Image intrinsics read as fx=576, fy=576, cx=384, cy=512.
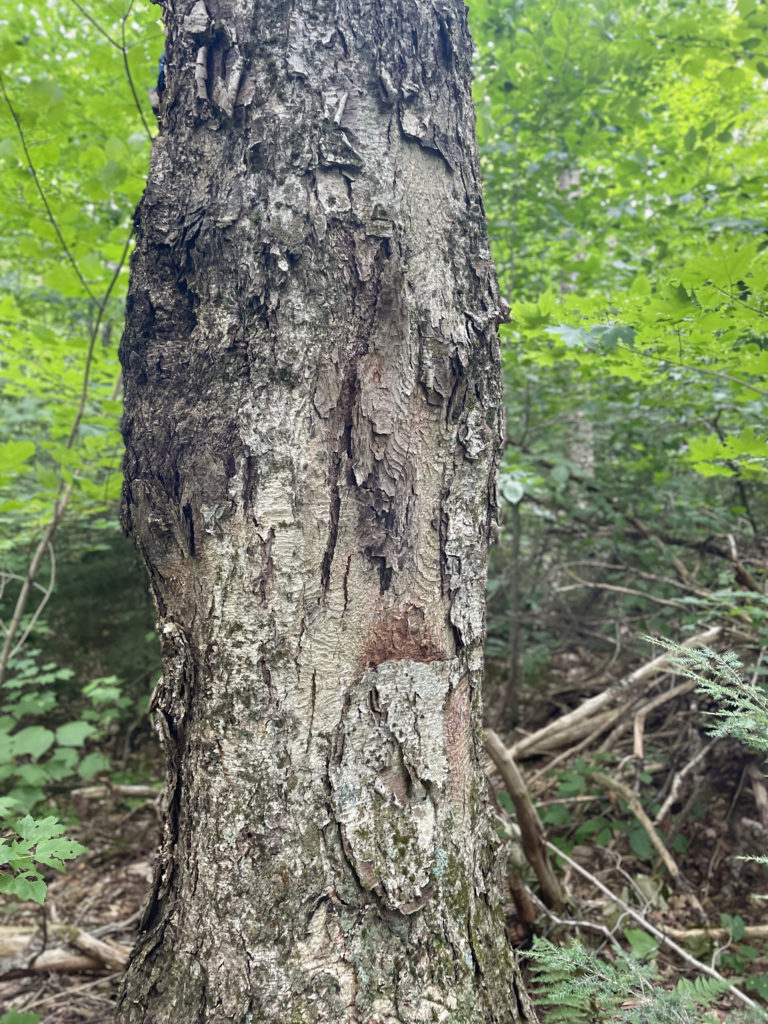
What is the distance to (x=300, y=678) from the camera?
1.07 metres

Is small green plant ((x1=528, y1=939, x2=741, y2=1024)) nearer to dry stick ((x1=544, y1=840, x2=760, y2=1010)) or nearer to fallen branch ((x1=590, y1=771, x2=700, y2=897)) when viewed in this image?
dry stick ((x1=544, y1=840, x2=760, y2=1010))

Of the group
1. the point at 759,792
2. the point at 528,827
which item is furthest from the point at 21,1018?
the point at 759,792

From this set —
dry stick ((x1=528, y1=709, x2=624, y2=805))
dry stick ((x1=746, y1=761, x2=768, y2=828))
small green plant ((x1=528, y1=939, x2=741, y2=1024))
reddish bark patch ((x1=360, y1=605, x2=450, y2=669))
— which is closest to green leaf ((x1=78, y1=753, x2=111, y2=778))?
dry stick ((x1=528, y1=709, x2=624, y2=805))

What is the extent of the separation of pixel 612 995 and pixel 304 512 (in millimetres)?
1248

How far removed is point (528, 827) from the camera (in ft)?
6.27

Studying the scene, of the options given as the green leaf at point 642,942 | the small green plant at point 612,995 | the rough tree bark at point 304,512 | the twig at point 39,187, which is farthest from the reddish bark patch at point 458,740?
the twig at point 39,187

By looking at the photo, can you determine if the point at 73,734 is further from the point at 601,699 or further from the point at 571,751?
the point at 601,699

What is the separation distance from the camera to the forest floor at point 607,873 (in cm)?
179

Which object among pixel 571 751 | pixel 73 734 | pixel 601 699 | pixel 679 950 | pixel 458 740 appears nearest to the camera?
pixel 458 740

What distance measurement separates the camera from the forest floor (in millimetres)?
1795

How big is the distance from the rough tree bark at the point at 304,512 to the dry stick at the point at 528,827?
0.76 metres

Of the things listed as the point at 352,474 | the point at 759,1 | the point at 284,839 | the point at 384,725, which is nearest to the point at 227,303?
the point at 352,474

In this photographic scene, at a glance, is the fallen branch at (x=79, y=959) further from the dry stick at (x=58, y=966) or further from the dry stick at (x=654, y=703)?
the dry stick at (x=654, y=703)

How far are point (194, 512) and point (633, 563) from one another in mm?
3640
